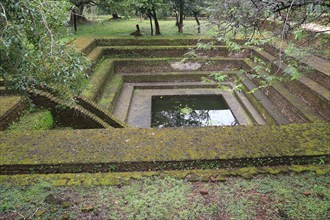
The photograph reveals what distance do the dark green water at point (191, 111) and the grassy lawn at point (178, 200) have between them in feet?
17.5

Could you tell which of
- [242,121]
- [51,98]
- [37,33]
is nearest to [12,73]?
[37,33]

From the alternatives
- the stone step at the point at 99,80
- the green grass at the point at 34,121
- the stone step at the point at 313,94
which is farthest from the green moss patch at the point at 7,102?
the stone step at the point at 313,94

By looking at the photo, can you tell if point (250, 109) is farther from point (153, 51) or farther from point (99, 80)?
point (153, 51)

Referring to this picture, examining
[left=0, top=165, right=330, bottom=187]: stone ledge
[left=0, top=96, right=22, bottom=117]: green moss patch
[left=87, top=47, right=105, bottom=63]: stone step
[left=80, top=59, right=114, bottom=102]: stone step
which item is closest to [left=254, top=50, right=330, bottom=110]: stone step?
[left=0, top=165, right=330, bottom=187]: stone ledge

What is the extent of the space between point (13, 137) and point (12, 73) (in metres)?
0.94

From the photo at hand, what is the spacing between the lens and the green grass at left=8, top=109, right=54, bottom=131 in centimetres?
462

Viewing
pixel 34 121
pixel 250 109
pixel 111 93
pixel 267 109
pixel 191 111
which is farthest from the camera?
pixel 191 111

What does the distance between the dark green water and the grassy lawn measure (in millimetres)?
5347

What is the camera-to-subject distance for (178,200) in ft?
7.09

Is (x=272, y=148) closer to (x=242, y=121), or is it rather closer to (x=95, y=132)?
(x=95, y=132)

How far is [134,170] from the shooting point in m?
2.51

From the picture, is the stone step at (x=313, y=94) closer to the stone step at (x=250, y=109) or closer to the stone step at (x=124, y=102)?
the stone step at (x=250, y=109)

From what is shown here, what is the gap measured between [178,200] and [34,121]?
3790 millimetres

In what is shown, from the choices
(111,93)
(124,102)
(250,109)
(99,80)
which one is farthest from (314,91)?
(99,80)
